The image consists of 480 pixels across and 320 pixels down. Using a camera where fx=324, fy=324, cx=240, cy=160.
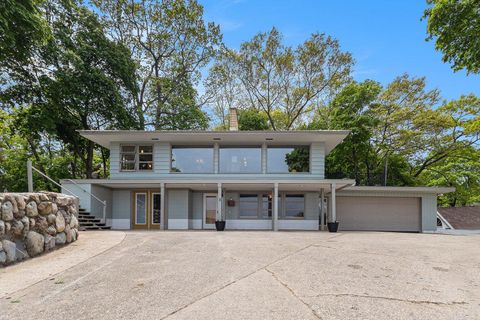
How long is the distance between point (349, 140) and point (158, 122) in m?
13.7

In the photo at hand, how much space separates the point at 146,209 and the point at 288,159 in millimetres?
7111

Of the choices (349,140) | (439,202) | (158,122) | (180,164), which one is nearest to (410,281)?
(180,164)

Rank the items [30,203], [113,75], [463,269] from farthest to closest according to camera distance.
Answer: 1. [113,75]
2. [30,203]
3. [463,269]

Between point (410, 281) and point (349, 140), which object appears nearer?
point (410, 281)

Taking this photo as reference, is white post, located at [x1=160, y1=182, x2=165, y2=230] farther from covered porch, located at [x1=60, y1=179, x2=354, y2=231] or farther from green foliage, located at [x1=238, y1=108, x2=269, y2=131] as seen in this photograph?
green foliage, located at [x1=238, y1=108, x2=269, y2=131]

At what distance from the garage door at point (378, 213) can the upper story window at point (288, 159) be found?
143 inches

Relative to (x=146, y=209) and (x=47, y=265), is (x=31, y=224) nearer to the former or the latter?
(x=47, y=265)

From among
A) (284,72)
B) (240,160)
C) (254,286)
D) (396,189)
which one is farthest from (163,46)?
(254,286)

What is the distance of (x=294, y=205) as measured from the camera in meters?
15.9

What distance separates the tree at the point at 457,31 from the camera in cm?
957

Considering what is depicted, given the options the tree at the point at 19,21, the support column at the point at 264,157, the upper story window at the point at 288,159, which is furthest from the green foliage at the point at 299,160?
the tree at the point at 19,21

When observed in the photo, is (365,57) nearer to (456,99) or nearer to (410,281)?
(456,99)

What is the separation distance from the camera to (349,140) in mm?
21516

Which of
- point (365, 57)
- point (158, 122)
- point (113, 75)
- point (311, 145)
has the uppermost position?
point (365, 57)
